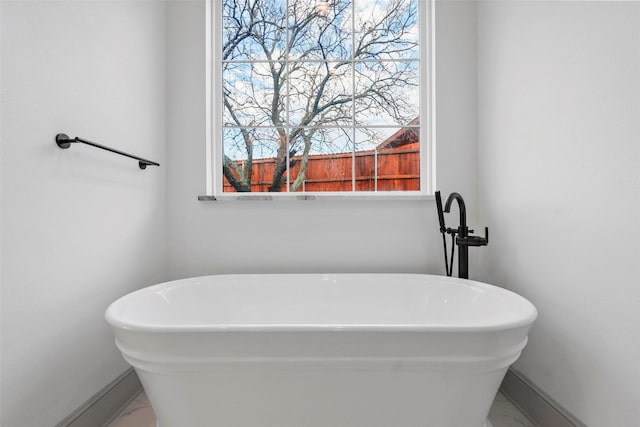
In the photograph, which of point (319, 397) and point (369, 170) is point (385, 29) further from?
point (319, 397)

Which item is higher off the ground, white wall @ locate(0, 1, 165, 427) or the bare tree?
the bare tree

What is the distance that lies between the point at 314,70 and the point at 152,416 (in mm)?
1914

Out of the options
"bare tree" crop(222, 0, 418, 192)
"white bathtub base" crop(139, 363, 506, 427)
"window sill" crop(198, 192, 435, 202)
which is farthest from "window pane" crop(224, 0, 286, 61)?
"white bathtub base" crop(139, 363, 506, 427)

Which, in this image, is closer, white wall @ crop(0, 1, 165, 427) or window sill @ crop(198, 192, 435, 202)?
white wall @ crop(0, 1, 165, 427)

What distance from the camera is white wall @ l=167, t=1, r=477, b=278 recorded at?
176 cm

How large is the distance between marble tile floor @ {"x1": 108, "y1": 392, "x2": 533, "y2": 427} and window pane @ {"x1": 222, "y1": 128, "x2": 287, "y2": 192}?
1.16m

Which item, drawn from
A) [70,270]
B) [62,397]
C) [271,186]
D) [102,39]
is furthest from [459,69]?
[62,397]

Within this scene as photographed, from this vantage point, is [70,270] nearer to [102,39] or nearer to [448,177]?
[102,39]

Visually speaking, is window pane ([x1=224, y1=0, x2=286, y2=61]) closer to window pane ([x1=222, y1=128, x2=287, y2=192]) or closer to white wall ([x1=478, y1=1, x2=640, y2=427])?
window pane ([x1=222, y1=128, x2=287, y2=192])

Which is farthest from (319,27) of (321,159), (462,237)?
(462,237)

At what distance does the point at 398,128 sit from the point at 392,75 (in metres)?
0.32

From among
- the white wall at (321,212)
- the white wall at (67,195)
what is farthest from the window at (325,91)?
the white wall at (67,195)

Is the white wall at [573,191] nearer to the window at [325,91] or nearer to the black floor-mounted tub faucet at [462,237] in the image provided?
the black floor-mounted tub faucet at [462,237]

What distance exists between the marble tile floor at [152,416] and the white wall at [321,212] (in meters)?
0.66
